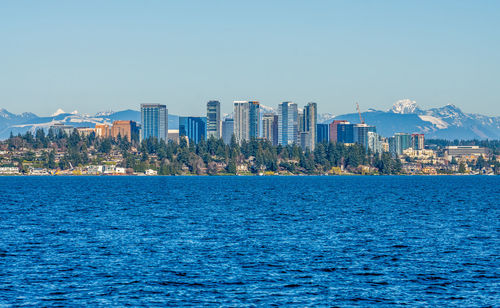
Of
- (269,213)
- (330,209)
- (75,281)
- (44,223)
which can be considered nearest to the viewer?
(75,281)

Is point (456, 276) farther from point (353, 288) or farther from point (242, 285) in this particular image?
point (242, 285)

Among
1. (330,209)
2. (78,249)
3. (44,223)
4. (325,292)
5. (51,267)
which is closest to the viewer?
(325,292)

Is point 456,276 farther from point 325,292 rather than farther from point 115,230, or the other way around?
point 115,230

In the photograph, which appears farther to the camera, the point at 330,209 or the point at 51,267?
the point at 330,209

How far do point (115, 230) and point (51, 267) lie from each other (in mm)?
28376

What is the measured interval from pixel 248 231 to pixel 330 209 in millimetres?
42906

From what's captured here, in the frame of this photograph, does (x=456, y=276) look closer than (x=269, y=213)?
Yes

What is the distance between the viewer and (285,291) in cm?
4894

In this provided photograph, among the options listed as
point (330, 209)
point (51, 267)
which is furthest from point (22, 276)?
point (330, 209)

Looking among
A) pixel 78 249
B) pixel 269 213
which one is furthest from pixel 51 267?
pixel 269 213

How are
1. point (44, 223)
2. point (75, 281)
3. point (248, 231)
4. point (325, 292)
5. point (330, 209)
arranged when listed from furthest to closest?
point (330, 209)
point (44, 223)
point (248, 231)
point (75, 281)
point (325, 292)

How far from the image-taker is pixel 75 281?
51.9m

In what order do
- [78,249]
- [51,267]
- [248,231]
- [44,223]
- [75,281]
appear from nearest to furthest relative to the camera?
1. [75,281]
2. [51,267]
3. [78,249]
4. [248,231]
5. [44,223]

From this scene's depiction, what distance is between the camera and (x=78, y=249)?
224 feet
